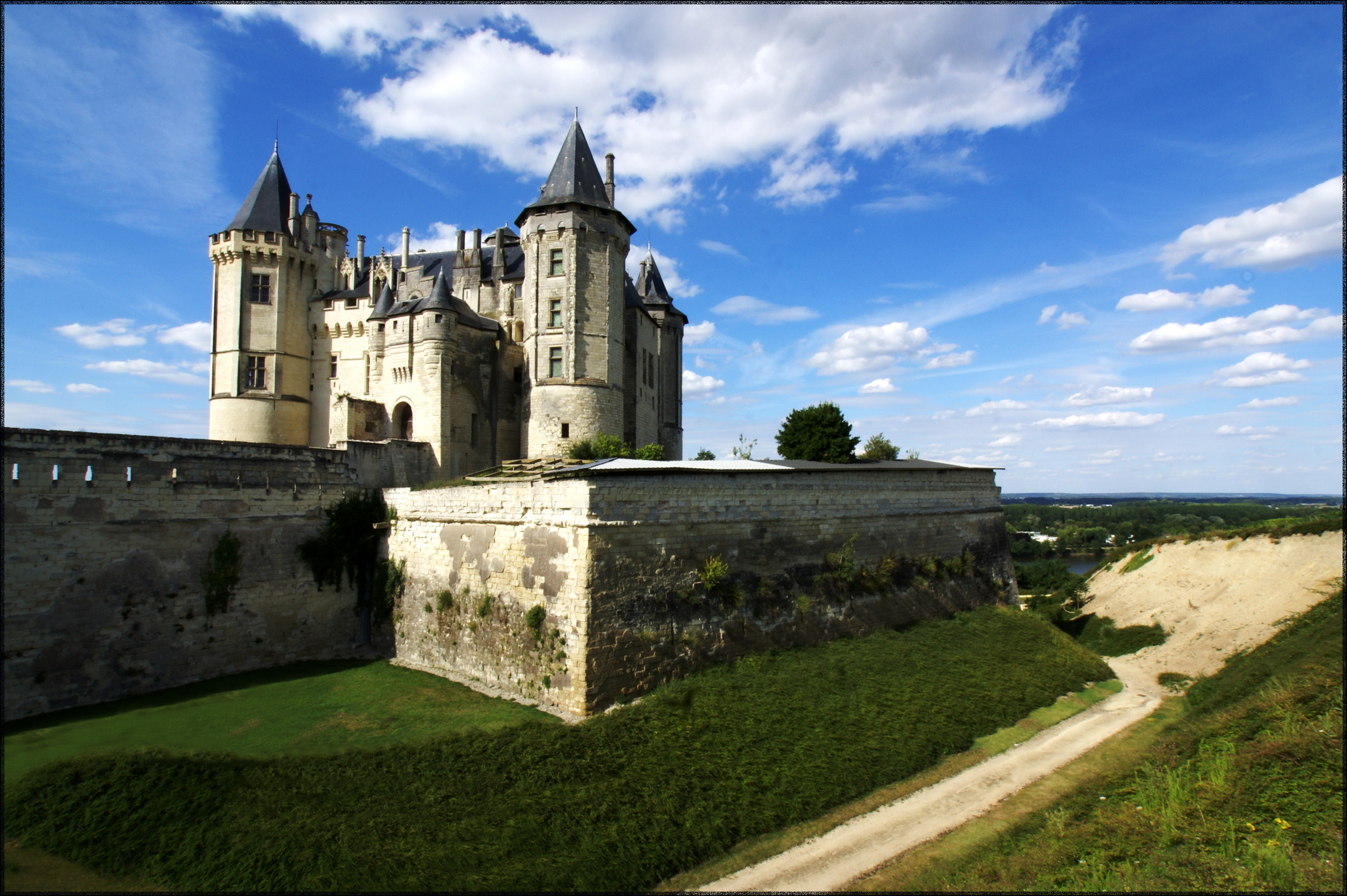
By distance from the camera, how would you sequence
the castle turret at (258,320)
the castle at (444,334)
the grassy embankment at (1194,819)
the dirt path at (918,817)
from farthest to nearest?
the castle turret at (258,320), the castle at (444,334), the dirt path at (918,817), the grassy embankment at (1194,819)

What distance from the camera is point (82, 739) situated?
11.5 metres

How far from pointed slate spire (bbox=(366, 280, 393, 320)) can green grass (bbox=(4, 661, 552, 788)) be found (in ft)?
48.6

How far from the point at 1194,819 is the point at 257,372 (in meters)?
32.4

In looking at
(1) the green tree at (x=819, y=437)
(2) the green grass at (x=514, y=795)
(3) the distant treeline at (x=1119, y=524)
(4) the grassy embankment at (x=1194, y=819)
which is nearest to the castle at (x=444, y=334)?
(1) the green tree at (x=819, y=437)

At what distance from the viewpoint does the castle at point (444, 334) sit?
977 inches

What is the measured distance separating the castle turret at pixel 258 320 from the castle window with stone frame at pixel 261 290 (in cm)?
3

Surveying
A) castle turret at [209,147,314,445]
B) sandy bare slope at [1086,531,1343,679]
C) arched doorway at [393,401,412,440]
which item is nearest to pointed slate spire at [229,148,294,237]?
castle turret at [209,147,314,445]

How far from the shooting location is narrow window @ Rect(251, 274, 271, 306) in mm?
27844

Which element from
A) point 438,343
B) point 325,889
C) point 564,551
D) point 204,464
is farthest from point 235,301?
point 325,889

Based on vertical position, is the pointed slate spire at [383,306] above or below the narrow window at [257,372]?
above

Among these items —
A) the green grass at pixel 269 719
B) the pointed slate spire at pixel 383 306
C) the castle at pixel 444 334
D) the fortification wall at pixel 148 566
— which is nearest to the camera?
the green grass at pixel 269 719

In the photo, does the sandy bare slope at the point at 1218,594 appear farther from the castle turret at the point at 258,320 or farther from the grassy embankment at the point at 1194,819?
the castle turret at the point at 258,320

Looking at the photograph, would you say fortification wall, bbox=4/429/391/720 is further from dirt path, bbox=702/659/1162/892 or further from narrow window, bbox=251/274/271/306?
narrow window, bbox=251/274/271/306

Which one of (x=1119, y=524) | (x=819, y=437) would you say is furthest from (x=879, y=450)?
(x=1119, y=524)
